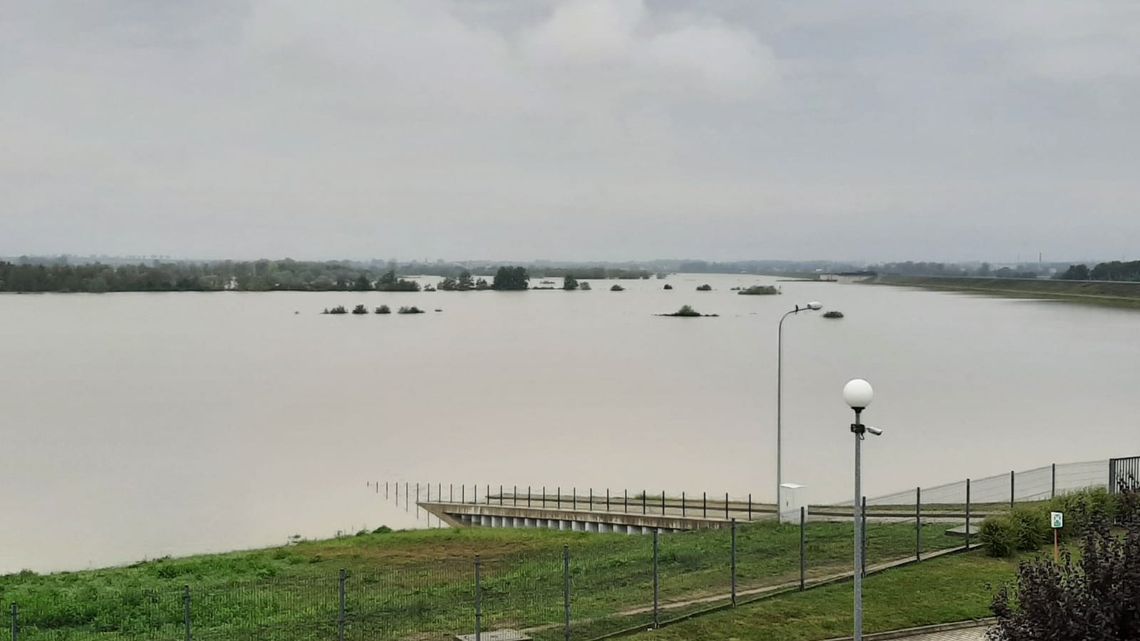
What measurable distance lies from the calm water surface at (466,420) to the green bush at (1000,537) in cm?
1632

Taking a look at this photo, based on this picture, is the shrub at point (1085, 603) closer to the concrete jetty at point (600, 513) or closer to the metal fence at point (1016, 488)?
the metal fence at point (1016, 488)

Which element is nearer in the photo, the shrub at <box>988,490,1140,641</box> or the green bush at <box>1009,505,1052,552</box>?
the shrub at <box>988,490,1140,641</box>

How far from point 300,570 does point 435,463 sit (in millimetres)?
21196

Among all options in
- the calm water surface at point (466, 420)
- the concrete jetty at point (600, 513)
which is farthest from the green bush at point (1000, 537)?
the calm water surface at point (466, 420)

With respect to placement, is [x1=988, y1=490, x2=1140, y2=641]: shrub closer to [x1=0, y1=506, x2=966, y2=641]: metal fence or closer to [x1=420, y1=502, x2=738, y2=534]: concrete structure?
[x1=0, y1=506, x2=966, y2=641]: metal fence

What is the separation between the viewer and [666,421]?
176ft

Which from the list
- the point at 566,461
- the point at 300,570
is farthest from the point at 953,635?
the point at 566,461

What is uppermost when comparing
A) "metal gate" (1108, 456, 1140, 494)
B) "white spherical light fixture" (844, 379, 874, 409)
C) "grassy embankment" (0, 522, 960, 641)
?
"white spherical light fixture" (844, 379, 874, 409)

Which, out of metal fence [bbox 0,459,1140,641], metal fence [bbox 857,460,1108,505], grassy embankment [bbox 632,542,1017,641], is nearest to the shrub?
grassy embankment [bbox 632,542,1017,641]

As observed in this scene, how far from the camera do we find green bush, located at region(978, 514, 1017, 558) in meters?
19.3

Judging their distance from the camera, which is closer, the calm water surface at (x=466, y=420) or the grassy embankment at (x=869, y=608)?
the grassy embankment at (x=869, y=608)

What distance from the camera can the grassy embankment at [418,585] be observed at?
16203 mm

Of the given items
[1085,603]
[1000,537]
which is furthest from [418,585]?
[1085,603]

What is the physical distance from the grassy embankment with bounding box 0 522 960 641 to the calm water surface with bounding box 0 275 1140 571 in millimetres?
8372
